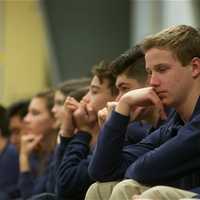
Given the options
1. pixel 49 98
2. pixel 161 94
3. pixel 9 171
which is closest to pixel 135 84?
pixel 161 94

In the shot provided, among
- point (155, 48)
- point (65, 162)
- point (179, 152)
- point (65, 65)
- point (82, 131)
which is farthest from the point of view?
point (65, 65)

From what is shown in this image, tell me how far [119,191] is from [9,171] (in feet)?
7.68

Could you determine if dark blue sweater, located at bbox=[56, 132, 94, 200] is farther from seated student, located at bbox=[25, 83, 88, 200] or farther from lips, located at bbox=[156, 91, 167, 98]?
lips, located at bbox=[156, 91, 167, 98]

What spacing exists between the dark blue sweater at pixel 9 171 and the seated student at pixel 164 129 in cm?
186

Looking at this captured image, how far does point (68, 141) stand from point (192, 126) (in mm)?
994

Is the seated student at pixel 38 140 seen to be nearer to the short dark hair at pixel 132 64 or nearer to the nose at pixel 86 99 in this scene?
the nose at pixel 86 99

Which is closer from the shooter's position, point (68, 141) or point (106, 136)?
point (106, 136)

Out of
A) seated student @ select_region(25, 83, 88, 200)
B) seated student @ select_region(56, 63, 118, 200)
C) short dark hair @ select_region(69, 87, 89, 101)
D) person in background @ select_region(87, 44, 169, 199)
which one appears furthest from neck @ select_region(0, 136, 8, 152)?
person in background @ select_region(87, 44, 169, 199)

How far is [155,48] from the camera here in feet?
7.68

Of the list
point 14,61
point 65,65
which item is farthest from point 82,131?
point 14,61

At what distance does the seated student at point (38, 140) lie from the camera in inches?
160

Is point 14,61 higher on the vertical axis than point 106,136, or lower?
lower

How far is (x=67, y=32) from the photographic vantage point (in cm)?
788

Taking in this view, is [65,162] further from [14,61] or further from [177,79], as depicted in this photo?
[14,61]
